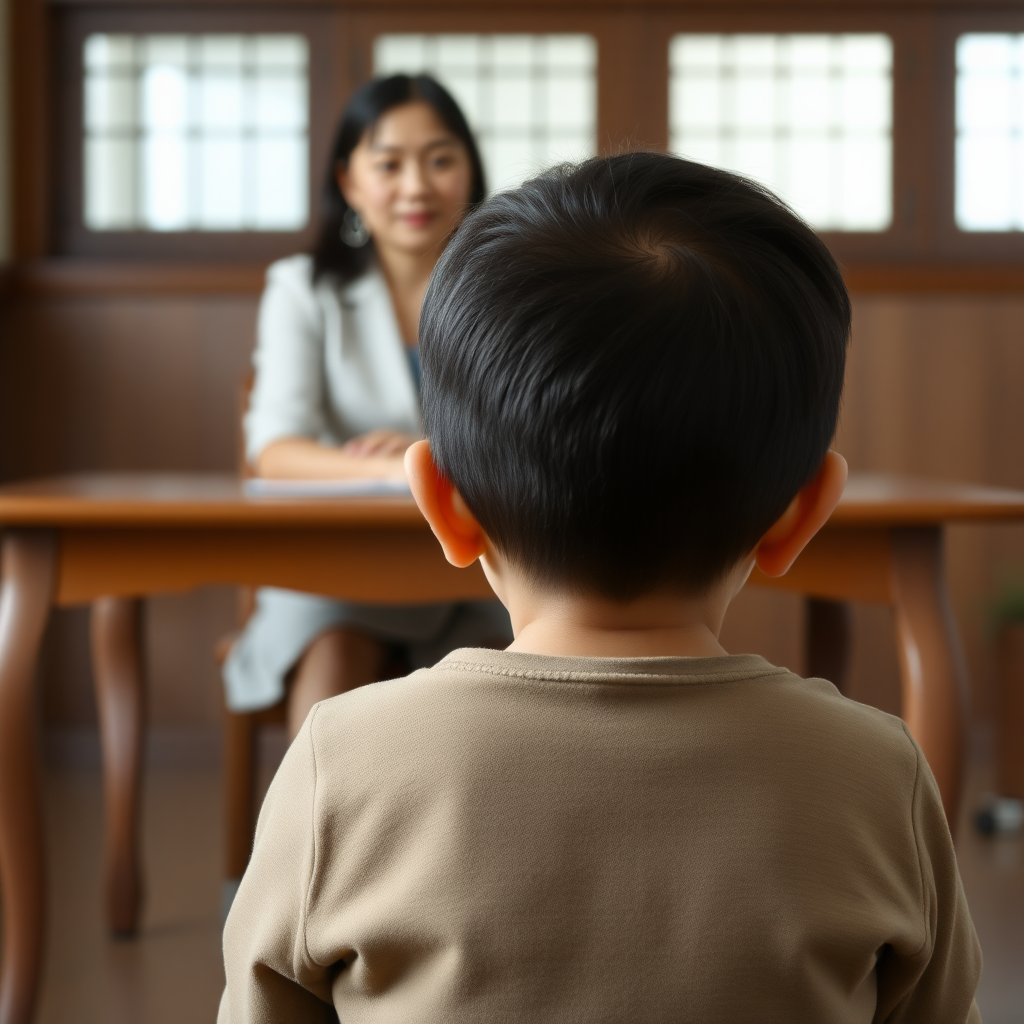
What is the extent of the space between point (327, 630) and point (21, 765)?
41 cm

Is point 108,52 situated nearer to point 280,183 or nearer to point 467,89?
point 280,183

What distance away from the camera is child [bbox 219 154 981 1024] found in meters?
0.51

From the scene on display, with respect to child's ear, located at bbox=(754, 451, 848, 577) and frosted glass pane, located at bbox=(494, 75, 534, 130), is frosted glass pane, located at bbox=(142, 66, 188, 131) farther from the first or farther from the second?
child's ear, located at bbox=(754, 451, 848, 577)

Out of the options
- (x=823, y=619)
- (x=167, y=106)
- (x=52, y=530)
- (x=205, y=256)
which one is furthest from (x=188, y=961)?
(x=167, y=106)

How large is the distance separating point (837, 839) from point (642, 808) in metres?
0.09

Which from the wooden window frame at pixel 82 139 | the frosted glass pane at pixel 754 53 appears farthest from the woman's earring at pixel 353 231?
the frosted glass pane at pixel 754 53

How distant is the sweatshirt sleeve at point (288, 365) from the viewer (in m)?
1.88

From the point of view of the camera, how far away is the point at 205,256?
10.4 feet

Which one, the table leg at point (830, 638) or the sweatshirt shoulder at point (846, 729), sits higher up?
the sweatshirt shoulder at point (846, 729)

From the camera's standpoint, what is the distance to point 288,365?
6.33 ft

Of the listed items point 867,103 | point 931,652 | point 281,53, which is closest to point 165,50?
point 281,53

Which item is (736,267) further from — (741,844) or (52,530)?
(52,530)

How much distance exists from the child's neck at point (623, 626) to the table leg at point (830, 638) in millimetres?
1386

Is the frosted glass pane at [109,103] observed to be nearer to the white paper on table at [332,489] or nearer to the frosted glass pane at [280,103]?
the frosted glass pane at [280,103]
